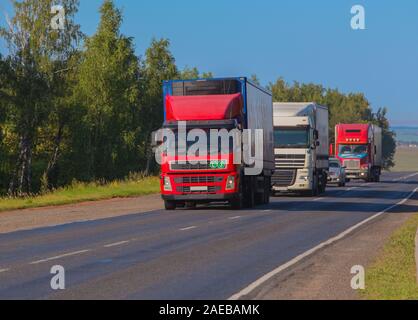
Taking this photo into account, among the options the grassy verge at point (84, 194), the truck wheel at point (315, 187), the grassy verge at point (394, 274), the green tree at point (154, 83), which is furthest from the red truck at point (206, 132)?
the green tree at point (154, 83)

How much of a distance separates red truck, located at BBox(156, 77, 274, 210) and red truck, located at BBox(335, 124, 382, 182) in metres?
33.3

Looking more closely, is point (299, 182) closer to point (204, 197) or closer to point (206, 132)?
point (204, 197)

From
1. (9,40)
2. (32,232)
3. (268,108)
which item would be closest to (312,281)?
(32,232)

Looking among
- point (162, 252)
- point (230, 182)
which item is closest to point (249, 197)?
point (230, 182)

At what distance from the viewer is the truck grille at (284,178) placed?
4074 cm

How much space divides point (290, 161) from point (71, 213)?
12.6 metres

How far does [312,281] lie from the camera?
1313cm

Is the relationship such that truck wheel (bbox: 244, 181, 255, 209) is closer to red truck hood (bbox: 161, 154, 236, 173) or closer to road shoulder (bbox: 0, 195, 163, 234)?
road shoulder (bbox: 0, 195, 163, 234)

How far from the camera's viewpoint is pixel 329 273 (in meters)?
14.1

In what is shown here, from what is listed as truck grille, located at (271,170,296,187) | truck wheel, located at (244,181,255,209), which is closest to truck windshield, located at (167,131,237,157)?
truck wheel, located at (244,181,255,209)

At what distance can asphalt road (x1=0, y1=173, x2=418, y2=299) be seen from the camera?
12305mm
